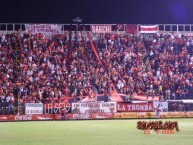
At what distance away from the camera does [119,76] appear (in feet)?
141

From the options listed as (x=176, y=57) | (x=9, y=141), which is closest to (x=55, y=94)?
(x=176, y=57)

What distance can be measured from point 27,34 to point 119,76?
10450 millimetres

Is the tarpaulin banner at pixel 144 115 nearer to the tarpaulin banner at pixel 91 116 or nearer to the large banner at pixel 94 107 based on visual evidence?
the large banner at pixel 94 107

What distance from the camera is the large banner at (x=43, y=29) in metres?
46.2

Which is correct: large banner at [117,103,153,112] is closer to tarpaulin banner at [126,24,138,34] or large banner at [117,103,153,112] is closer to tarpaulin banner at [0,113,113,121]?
tarpaulin banner at [0,113,113,121]

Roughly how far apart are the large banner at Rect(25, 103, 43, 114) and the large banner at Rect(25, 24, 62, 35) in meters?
11.6

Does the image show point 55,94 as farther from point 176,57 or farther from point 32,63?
point 176,57

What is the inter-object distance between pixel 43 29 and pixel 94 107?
12.2m

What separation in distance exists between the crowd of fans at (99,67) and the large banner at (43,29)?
0.45 meters

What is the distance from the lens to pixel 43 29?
4644 cm

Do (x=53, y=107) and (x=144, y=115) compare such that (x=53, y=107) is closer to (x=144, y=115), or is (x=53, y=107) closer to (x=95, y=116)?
(x=95, y=116)

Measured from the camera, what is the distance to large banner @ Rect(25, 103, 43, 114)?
36625 mm

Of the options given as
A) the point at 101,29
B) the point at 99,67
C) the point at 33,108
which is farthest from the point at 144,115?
the point at 101,29

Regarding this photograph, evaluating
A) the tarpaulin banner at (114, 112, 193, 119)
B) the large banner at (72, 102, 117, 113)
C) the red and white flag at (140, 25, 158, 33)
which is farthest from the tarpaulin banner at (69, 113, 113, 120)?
the red and white flag at (140, 25, 158, 33)
